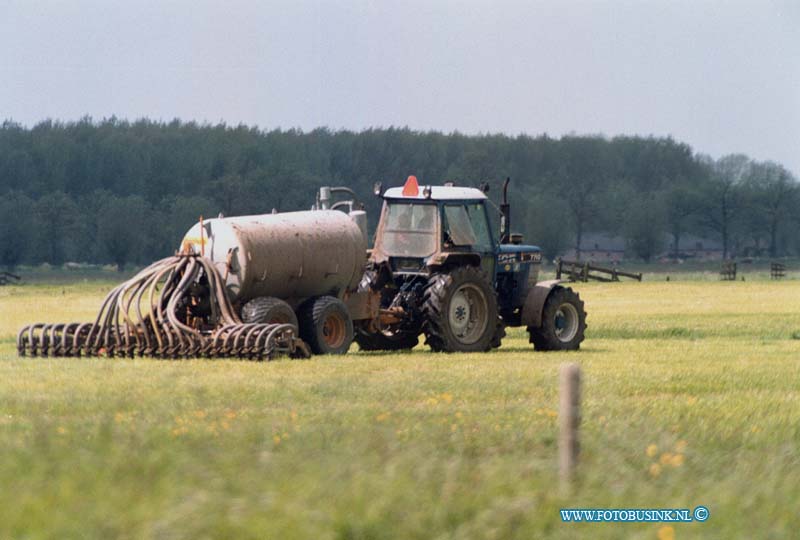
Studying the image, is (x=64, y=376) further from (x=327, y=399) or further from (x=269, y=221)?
(x=269, y=221)

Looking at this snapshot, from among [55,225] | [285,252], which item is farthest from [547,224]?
[285,252]

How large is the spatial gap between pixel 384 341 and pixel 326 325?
2.24 m

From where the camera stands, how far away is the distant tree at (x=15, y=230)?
99.2 metres

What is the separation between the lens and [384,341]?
21969mm

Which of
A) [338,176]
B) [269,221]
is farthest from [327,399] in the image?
[338,176]

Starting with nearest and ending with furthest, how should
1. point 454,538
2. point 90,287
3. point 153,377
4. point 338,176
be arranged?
point 454,538 → point 153,377 → point 90,287 → point 338,176

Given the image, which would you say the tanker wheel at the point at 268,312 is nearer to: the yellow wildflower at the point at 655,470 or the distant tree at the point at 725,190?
the yellow wildflower at the point at 655,470

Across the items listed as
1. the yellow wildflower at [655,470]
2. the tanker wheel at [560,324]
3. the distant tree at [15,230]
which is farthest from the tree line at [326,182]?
the yellow wildflower at [655,470]

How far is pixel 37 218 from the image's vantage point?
99.4 metres

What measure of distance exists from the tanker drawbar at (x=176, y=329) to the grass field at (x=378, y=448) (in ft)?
2.23

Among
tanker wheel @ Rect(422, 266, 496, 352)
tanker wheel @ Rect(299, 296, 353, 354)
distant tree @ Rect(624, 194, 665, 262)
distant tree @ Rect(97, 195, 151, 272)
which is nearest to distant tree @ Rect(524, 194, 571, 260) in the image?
distant tree @ Rect(624, 194, 665, 262)

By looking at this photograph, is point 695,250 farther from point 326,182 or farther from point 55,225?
point 55,225

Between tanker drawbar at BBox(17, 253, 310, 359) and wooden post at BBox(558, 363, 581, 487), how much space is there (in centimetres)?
968

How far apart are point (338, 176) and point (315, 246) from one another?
2801 inches
